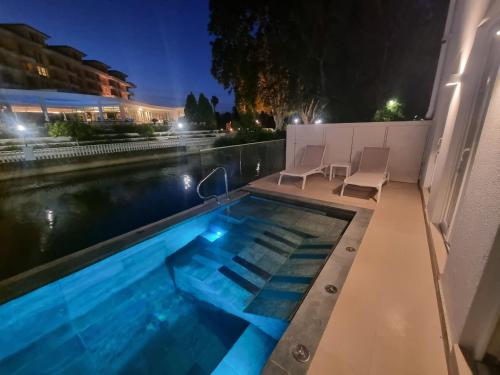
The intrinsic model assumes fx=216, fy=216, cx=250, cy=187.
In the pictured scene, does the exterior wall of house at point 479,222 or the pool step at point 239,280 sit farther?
the pool step at point 239,280

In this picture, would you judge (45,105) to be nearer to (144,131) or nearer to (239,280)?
(144,131)

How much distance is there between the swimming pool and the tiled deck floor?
0.96 ft

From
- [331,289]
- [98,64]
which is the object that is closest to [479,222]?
[331,289]

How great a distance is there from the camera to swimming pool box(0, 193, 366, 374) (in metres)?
2.07

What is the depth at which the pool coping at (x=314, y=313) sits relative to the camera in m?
1.36

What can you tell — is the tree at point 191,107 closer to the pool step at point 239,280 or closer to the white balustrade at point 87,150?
the white balustrade at point 87,150

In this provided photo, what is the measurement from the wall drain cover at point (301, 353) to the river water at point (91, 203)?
3773mm

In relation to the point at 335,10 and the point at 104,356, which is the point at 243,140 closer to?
the point at 335,10

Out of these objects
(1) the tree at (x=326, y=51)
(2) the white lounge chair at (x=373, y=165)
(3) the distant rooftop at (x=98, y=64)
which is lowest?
(2) the white lounge chair at (x=373, y=165)

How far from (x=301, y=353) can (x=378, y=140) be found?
5.12 meters

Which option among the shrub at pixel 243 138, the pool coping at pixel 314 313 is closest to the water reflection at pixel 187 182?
the shrub at pixel 243 138

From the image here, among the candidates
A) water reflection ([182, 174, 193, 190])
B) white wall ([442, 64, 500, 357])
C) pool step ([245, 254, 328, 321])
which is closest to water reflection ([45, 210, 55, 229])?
water reflection ([182, 174, 193, 190])

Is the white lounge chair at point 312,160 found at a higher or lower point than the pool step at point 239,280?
higher

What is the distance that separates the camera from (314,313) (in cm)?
171
